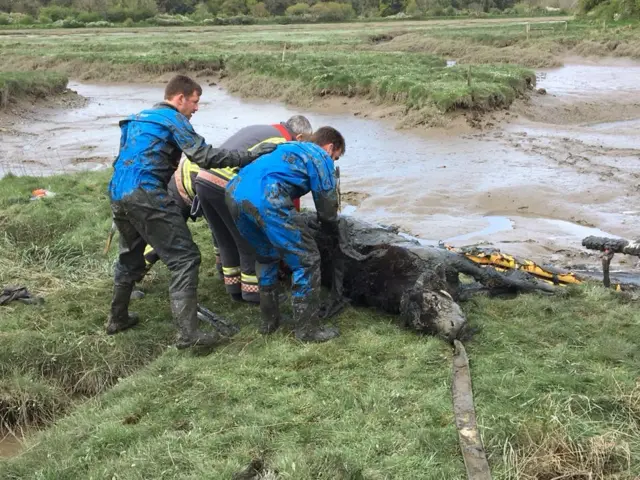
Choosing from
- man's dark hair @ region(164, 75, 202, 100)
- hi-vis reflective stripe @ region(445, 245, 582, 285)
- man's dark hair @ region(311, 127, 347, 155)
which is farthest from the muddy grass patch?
hi-vis reflective stripe @ region(445, 245, 582, 285)

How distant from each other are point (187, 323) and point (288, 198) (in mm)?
1421

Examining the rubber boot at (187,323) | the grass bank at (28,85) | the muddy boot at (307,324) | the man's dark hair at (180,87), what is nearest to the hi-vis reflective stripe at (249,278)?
the rubber boot at (187,323)

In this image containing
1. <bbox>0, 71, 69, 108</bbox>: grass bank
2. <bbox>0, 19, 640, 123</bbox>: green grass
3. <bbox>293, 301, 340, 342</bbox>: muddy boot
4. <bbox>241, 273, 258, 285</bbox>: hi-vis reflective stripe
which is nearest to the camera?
<bbox>293, 301, 340, 342</bbox>: muddy boot

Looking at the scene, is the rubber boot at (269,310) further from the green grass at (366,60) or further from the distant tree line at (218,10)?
the distant tree line at (218,10)

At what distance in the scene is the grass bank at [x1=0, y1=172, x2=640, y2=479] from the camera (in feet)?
12.4

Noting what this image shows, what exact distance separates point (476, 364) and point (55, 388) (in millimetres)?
3630

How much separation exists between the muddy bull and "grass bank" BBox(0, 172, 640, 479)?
0.21 metres

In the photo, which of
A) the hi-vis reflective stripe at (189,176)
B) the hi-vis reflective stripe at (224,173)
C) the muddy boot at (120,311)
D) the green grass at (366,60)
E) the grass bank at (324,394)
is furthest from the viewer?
the green grass at (366,60)

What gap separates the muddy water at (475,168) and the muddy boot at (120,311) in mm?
5121

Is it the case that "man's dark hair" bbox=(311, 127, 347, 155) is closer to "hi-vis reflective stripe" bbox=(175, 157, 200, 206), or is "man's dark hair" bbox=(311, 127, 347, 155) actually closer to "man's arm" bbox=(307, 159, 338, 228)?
"man's arm" bbox=(307, 159, 338, 228)

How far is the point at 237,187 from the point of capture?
5.36m

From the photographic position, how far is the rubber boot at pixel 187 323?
5520mm

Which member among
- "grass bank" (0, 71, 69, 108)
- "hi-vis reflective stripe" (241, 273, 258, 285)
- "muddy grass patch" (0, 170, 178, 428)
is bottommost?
"muddy grass patch" (0, 170, 178, 428)

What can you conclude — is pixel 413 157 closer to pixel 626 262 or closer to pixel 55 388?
pixel 626 262
